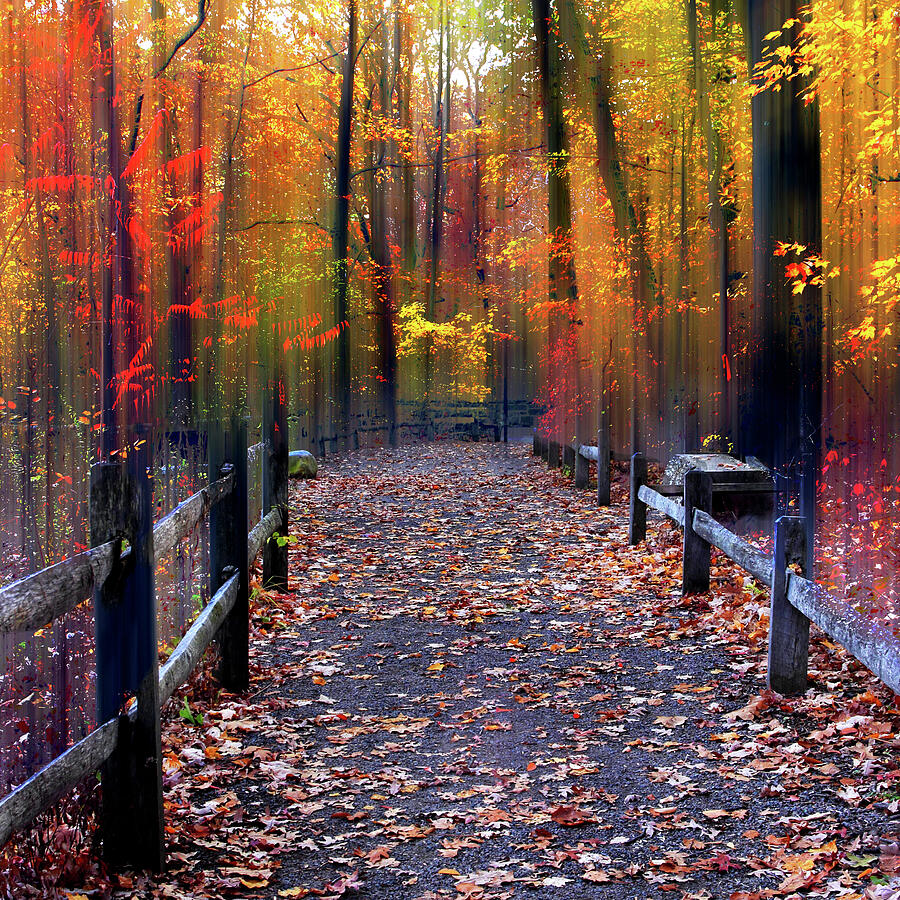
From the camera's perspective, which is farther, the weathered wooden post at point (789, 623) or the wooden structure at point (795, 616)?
the weathered wooden post at point (789, 623)

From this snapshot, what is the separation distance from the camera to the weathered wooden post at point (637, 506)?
10766mm

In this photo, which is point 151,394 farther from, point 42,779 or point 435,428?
point 435,428

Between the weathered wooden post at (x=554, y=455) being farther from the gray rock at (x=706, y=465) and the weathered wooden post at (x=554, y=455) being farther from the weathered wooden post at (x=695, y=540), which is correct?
the weathered wooden post at (x=695, y=540)

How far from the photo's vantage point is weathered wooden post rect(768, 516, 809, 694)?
560 cm

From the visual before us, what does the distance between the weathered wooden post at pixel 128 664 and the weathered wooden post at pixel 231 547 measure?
7.15 ft

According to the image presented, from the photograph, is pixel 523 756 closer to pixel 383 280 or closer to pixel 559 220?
pixel 559 220

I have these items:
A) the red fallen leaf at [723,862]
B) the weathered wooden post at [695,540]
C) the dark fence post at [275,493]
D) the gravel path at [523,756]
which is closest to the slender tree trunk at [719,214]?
the weathered wooden post at [695,540]

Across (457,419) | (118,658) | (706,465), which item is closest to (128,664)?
(118,658)

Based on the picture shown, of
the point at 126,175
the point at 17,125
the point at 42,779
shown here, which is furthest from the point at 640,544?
the point at 42,779

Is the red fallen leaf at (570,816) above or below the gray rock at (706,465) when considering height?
below

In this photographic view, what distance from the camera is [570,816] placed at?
4.37 m

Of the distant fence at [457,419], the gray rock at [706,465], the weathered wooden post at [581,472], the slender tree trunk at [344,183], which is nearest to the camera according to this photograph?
the gray rock at [706,465]

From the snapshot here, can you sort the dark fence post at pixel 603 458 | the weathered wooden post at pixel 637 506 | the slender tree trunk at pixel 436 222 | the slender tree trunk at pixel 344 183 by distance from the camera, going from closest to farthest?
the weathered wooden post at pixel 637 506 < the dark fence post at pixel 603 458 < the slender tree trunk at pixel 344 183 < the slender tree trunk at pixel 436 222

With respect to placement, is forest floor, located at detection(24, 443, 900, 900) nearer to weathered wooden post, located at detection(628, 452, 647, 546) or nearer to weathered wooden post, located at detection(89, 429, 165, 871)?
weathered wooden post, located at detection(89, 429, 165, 871)
